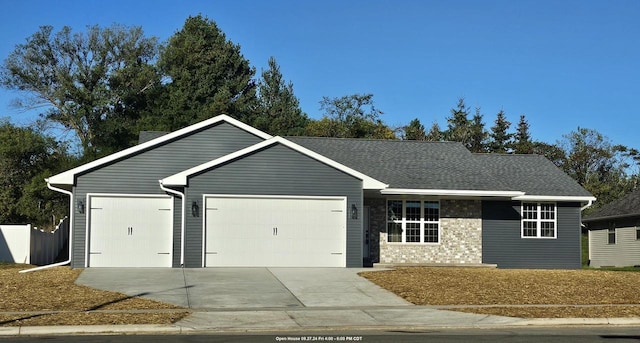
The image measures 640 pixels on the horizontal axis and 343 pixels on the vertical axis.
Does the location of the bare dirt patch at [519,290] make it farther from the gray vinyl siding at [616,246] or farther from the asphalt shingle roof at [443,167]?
Result: the gray vinyl siding at [616,246]

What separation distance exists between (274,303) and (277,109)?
137ft

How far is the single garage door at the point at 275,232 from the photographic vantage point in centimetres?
2333

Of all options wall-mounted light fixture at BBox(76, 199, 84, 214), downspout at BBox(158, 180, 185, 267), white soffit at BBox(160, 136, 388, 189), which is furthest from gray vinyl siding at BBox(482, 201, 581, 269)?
wall-mounted light fixture at BBox(76, 199, 84, 214)

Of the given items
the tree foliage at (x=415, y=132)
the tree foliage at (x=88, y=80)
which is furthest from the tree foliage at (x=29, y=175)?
the tree foliage at (x=415, y=132)

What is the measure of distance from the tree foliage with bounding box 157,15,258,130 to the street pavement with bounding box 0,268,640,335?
28.8 meters

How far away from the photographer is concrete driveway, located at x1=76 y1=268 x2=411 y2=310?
16578 mm

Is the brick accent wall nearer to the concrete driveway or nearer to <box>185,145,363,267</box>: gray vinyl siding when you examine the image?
<box>185,145,363,267</box>: gray vinyl siding

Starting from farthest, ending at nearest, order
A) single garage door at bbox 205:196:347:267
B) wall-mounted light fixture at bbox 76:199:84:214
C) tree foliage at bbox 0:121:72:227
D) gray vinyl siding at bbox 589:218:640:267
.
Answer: tree foliage at bbox 0:121:72:227
gray vinyl siding at bbox 589:218:640:267
wall-mounted light fixture at bbox 76:199:84:214
single garage door at bbox 205:196:347:267

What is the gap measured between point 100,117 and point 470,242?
3299cm

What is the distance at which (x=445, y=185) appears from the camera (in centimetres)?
2647

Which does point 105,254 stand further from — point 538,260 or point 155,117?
point 155,117

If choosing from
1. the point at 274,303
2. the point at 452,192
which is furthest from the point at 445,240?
the point at 274,303

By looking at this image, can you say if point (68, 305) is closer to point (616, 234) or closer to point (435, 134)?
point (616, 234)

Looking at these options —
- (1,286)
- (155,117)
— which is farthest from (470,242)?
(155,117)
